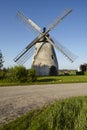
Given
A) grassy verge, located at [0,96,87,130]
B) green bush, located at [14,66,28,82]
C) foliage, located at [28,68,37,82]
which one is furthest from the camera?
foliage, located at [28,68,37,82]

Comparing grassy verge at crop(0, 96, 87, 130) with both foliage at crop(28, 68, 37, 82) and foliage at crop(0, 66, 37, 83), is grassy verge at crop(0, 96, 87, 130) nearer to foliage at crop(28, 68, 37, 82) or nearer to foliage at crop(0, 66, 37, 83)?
foliage at crop(0, 66, 37, 83)

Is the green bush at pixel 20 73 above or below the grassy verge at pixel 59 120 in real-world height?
above

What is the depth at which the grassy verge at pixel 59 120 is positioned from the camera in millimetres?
8977

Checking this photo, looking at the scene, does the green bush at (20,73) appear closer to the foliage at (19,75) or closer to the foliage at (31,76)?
the foliage at (19,75)

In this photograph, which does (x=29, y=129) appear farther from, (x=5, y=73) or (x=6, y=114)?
(x=5, y=73)

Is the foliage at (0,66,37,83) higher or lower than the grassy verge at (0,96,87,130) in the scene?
higher

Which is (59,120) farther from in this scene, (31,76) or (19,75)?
(31,76)

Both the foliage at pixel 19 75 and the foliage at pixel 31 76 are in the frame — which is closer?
the foliage at pixel 19 75

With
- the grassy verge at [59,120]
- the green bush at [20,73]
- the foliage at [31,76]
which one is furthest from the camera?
the foliage at [31,76]

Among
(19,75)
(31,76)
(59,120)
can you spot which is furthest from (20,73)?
(59,120)

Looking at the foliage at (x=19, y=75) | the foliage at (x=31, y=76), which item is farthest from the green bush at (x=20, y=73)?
the foliage at (x=31, y=76)

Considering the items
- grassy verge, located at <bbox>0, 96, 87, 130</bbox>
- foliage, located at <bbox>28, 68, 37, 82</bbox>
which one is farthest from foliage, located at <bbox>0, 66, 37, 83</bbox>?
grassy verge, located at <bbox>0, 96, 87, 130</bbox>

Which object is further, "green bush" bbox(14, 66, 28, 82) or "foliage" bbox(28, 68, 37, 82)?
"foliage" bbox(28, 68, 37, 82)

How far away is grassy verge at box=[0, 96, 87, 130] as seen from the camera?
898 centimetres
